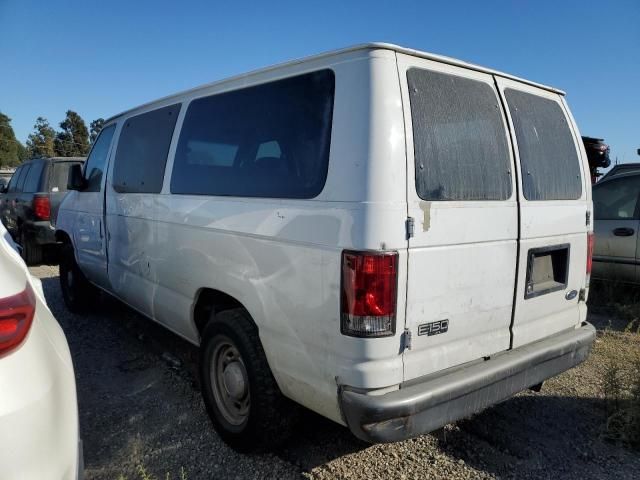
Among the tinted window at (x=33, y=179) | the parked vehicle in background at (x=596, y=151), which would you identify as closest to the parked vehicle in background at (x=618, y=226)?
the parked vehicle in background at (x=596, y=151)

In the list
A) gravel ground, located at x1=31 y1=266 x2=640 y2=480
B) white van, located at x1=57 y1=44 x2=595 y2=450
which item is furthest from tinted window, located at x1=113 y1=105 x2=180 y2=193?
gravel ground, located at x1=31 y1=266 x2=640 y2=480

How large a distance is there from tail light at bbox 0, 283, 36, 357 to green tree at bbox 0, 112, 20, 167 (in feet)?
213

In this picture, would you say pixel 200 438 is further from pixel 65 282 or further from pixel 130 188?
pixel 65 282

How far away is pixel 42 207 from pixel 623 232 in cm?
850

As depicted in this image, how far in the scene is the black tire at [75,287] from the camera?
554cm

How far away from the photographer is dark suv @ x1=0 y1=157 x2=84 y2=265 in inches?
316

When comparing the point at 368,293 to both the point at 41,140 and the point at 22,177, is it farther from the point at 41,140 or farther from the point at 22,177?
the point at 41,140

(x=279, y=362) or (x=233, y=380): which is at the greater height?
(x=279, y=362)

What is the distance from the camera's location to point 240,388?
289 centimetres

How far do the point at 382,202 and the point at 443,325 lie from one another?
0.72 metres

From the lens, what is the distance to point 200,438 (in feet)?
9.97

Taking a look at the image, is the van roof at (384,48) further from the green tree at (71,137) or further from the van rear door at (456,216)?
the green tree at (71,137)

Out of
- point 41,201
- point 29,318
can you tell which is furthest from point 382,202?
point 41,201

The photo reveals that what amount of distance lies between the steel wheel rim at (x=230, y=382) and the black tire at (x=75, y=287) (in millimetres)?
3110
